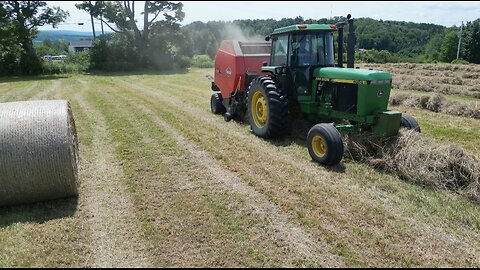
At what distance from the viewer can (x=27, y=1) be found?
84.8 ft

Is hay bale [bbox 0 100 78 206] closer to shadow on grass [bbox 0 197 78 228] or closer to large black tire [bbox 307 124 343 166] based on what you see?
shadow on grass [bbox 0 197 78 228]

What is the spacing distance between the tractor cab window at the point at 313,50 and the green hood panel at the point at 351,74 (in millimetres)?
265

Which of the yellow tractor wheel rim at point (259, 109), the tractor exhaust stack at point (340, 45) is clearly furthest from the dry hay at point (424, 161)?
the yellow tractor wheel rim at point (259, 109)

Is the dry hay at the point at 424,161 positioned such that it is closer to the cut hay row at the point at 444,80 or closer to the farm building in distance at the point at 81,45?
the cut hay row at the point at 444,80

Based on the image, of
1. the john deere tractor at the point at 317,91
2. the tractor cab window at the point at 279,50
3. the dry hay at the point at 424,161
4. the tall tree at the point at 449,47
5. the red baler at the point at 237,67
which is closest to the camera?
the dry hay at the point at 424,161

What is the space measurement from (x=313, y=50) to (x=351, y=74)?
124 centimetres

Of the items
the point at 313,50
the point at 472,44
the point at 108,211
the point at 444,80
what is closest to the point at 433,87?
the point at 444,80

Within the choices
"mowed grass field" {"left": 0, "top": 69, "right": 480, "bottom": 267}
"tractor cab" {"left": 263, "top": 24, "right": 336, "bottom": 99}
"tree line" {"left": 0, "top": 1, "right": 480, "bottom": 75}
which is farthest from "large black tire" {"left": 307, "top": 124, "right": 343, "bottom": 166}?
"tree line" {"left": 0, "top": 1, "right": 480, "bottom": 75}

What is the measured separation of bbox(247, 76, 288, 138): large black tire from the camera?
23.5 ft

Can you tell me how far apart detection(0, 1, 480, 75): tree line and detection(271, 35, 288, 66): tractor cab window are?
15.6 metres

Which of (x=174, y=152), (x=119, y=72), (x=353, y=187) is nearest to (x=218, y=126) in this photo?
(x=174, y=152)

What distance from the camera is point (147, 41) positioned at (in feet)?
105

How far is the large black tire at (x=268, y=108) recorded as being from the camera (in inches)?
282

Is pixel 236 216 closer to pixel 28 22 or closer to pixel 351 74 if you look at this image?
pixel 351 74
